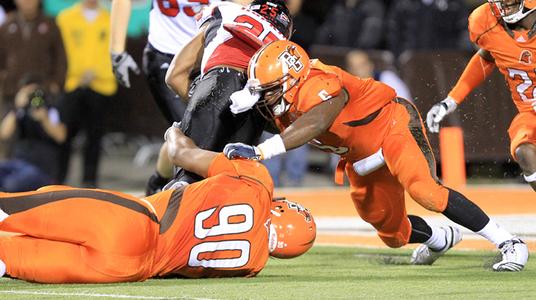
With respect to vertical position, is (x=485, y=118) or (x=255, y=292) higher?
(x=255, y=292)

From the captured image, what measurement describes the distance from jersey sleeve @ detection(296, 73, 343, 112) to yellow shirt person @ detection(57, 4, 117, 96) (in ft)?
22.2

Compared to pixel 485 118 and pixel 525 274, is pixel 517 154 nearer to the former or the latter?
pixel 525 274

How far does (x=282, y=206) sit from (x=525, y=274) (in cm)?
131

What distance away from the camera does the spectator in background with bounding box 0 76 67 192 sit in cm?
1194

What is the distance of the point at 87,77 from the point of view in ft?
43.8

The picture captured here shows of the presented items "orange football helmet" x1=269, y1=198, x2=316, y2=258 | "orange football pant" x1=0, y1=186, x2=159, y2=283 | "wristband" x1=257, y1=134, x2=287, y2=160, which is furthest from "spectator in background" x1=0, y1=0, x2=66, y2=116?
"orange football pant" x1=0, y1=186, x2=159, y2=283

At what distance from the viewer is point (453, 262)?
756 cm

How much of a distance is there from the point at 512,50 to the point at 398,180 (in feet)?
4.76

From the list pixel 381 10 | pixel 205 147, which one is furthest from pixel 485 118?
pixel 205 147

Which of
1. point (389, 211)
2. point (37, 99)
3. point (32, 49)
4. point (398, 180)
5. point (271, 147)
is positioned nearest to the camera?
point (271, 147)

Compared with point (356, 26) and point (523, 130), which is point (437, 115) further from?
point (356, 26)

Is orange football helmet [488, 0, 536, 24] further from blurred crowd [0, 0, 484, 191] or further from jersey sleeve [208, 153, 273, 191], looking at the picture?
blurred crowd [0, 0, 484, 191]

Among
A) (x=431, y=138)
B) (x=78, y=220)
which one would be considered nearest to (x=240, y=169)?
(x=78, y=220)

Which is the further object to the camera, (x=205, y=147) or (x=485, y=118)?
(x=485, y=118)
